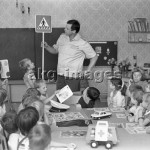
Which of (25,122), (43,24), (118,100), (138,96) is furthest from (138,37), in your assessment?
(25,122)

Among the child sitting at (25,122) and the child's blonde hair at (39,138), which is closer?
the child's blonde hair at (39,138)

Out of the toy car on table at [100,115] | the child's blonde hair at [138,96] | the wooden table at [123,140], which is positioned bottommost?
the wooden table at [123,140]

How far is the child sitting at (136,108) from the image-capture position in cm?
319

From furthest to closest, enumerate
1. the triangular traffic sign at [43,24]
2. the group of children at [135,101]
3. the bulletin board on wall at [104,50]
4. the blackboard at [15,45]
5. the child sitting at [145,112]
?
the bulletin board on wall at [104,50]
the blackboard at [15,45]
the triangular traffic sign at [43,24]
the group of children at [135,101]
the child sitting at [145,112]

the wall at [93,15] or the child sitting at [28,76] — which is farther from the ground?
the wall at [93,15]

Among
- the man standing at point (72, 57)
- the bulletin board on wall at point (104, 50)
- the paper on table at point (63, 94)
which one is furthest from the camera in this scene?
the bulletin board on wall at point (104, 50)

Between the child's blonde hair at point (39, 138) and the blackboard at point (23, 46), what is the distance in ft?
16.0

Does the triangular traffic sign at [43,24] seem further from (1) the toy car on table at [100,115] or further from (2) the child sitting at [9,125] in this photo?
(2) the child sitting at [9,125]

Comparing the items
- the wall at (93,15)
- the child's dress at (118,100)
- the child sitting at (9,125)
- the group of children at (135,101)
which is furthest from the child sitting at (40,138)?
the wall at (93,15)

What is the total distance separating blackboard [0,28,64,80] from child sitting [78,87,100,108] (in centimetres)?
284

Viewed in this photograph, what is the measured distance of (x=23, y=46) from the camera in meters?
6.85

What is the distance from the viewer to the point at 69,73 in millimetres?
5137

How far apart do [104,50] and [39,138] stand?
515 cm

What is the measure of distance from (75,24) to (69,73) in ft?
2.67
